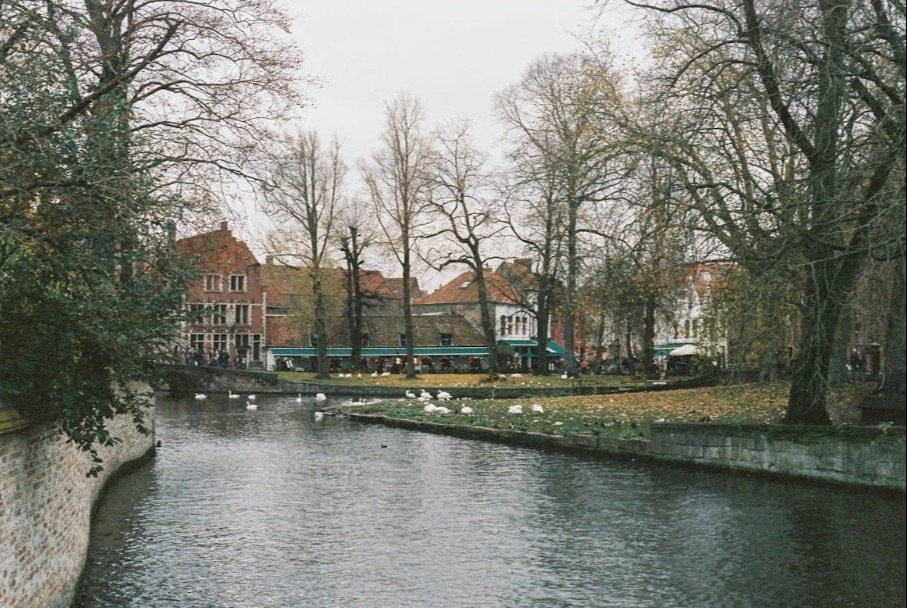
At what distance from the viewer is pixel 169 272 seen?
37.3 feet

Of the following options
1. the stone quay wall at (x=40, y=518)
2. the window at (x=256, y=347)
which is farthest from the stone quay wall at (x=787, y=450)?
the window at (x=256, y=347)

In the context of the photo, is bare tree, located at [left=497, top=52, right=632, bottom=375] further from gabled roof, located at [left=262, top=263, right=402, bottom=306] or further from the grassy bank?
gabled roof, located at [left=262, top=263, right=402, bottom=306]

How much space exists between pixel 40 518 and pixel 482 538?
5945 millimetres

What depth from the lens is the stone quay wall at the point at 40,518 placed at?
24.3ft

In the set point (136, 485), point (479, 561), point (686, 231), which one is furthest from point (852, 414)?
point (136, 485)

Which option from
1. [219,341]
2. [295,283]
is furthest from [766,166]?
[219,341]


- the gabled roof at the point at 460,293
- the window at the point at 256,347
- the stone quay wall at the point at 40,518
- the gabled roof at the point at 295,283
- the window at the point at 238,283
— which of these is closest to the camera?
the stone quay wall at the point at 40,518

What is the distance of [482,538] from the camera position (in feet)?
42.3

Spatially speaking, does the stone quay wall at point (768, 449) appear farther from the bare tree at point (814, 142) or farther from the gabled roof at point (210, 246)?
the gabled roof at point (210, 246)

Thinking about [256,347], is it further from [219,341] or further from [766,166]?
[766,166]

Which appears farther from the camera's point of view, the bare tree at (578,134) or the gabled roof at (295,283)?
the gabled roof at (295,283)

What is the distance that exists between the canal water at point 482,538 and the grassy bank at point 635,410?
3262 mm

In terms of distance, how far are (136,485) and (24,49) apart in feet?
32.2

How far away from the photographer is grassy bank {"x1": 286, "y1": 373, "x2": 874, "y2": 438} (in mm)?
21938
